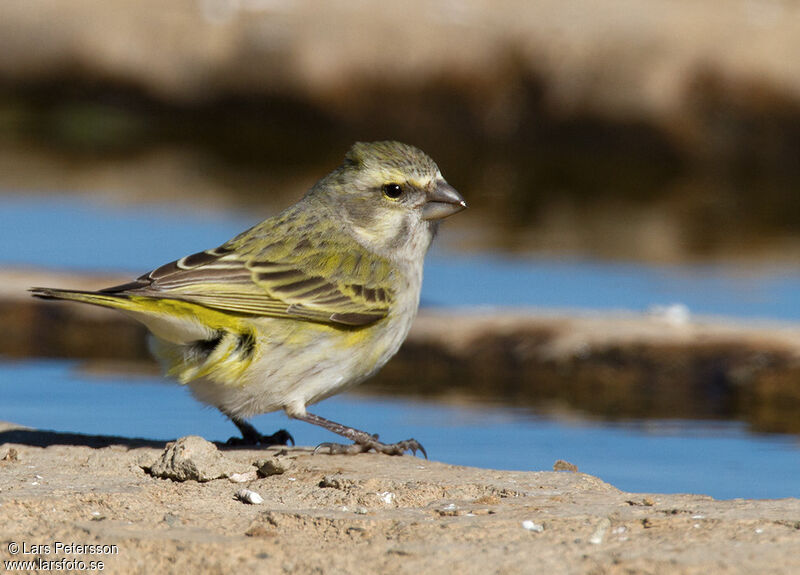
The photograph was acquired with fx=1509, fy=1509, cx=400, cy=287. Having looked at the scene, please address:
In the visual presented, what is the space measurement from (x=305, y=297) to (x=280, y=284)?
103mm

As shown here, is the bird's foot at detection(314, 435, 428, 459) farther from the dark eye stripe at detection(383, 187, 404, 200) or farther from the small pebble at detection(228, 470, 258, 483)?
the dark eye stripe at detection(383, 187, 404, 200)

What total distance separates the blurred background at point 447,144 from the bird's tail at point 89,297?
1.71 m

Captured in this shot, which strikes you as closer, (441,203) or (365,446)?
(365,446)

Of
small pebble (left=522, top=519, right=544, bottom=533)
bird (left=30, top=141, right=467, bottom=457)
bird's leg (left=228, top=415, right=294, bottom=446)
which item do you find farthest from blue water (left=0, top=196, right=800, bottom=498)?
small pebble (left=522, top=519, right=544, bottom=533)

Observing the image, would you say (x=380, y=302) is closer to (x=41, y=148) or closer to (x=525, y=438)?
(x=525, y=438)

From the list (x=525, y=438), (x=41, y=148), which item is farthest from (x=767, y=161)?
(x=525, y=438)

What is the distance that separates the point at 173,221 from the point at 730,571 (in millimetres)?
7833

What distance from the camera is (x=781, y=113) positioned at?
13.1 m

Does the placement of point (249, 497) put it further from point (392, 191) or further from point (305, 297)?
point (392, 191)

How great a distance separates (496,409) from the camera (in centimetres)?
623

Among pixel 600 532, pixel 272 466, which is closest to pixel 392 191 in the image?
pixel 272 466

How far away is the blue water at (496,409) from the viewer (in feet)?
17.9

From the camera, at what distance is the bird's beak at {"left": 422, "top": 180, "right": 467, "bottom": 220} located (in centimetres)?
589

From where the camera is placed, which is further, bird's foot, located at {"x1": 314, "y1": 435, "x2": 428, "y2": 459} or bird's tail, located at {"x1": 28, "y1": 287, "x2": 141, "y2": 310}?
bird's foot, located at {"x1": 314, "y1": 435, "x2": 428, "y2": 459}
